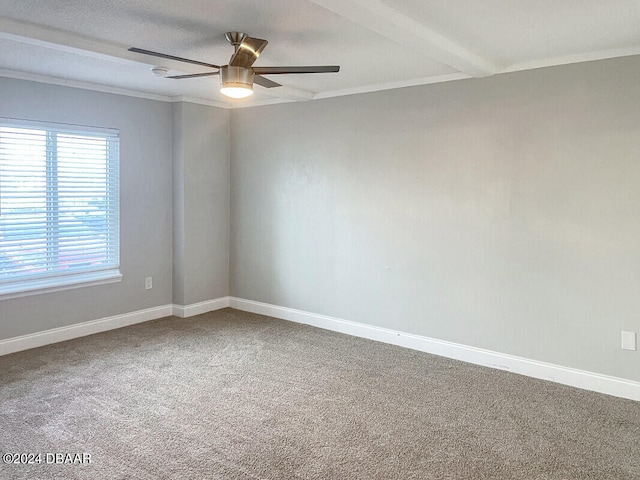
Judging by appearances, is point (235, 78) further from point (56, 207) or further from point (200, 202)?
point (200, 202)

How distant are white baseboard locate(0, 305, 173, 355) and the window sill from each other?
0.36 meters

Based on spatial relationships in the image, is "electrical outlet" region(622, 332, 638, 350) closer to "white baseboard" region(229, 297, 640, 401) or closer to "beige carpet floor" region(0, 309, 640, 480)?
"white baseboard" region(229, 297, 640, 401)

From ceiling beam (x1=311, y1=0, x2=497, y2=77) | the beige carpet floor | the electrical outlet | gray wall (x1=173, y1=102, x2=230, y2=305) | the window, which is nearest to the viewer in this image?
ceiling beam (x1=311, y1=0, x2=497, y2=77)

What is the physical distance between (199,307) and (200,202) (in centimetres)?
114

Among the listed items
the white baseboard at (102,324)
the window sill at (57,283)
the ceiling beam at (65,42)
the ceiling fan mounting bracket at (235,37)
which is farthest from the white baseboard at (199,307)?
the ceiling fan mounting bracket at (235,37)

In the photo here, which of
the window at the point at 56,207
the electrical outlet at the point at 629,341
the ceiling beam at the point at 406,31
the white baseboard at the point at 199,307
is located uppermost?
the ceiling beam at the point at 406,31

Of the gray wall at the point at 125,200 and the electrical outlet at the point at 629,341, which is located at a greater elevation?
the gray wall at the point at 125,200

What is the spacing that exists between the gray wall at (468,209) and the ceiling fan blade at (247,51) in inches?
72.2

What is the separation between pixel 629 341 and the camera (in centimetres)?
341

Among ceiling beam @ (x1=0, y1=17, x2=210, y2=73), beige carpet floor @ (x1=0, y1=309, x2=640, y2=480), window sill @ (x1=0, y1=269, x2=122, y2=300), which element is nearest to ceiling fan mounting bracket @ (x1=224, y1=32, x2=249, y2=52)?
ceiling beam @ (x1=0, y1=17, x2=210, y2=73)

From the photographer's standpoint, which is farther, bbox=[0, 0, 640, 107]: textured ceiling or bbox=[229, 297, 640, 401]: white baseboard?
bbox=[229, 297, 640, 401]: white baseboard

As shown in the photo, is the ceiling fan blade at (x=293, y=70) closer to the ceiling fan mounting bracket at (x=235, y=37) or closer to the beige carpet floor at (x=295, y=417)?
the ceiling fan mounting bracket at (x=235, y=37)

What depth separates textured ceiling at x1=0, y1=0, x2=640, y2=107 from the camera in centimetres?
258

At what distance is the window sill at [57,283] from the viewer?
4.21 m
